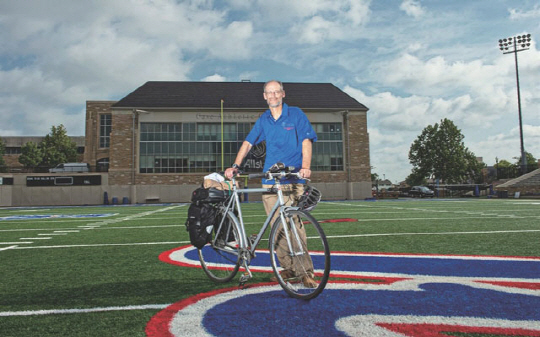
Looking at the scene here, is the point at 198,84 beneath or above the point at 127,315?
above

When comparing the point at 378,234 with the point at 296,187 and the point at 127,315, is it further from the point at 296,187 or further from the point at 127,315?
the point at 127,315

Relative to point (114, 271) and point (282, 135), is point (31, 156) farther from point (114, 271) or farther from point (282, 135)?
point (282, 135)

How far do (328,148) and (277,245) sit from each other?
1478 inches

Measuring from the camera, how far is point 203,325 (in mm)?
2297

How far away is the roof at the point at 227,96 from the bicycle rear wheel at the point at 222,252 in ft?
117

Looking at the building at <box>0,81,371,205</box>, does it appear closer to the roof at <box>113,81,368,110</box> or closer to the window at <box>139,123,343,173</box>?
the window at <box>139,123,343,173</box>

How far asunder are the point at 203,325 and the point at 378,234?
17.0 ft

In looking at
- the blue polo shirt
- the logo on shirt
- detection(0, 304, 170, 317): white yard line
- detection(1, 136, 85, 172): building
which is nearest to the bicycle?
the blue polo shirt

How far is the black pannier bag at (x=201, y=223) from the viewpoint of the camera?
360 cm

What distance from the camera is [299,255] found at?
3.00 meters

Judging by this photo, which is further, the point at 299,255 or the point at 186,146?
the point at 186,146

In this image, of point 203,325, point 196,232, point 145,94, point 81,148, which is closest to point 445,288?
point 203,325

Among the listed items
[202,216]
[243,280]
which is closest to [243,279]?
[243,280]

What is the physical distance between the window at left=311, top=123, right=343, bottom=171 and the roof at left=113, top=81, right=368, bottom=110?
2.18 meters
